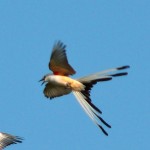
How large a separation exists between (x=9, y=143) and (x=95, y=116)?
3265 millimetres

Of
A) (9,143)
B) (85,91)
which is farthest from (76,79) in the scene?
(9,143)

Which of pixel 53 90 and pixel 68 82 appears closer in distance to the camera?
pixel 68 82

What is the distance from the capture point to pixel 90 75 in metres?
10.1

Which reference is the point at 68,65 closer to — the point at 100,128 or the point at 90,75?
the point at 90,75

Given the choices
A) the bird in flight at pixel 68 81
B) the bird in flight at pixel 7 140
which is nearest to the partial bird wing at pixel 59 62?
the bird in flight at pixel 68 81

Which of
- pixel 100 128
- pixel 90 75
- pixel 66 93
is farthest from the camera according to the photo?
pixel 66 93

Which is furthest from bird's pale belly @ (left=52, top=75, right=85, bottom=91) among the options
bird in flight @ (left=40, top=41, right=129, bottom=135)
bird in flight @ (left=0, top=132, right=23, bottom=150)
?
bird in flight @ (left=0, top=132, right=23, bottom=150)

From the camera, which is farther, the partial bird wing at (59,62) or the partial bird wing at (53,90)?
the partial bird wing at (53,90)

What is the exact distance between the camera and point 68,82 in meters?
10.4

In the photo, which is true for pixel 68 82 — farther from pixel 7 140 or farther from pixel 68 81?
pixel 7 140

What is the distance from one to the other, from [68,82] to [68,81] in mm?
19

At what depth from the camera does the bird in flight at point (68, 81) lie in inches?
384

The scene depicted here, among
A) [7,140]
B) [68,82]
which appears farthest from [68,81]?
[7,140]

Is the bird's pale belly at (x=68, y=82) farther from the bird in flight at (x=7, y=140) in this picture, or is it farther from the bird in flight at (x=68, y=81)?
the bird in flight at (x=7, y=140)
